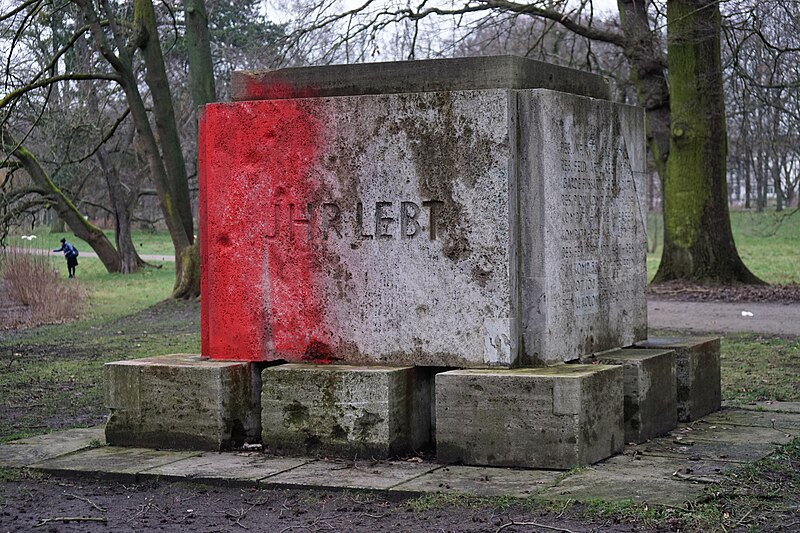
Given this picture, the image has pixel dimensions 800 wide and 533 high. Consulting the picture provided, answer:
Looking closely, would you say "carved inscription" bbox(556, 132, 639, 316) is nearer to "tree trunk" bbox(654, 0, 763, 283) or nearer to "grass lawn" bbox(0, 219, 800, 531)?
"grass lawn" bbox(0, 219, 800, 531)

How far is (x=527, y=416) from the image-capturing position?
A: 597cm

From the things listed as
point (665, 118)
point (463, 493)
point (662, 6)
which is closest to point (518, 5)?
point (662, 6)

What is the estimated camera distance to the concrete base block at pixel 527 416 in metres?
5.90

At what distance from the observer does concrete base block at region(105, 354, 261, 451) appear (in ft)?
21.8

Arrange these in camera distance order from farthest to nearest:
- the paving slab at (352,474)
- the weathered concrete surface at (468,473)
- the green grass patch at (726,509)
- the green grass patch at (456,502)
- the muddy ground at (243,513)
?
the paving slab at (352,474), the weathered concrete surface at (468,473), the green grass patch at (456,502), the muddy ground at (243,513), the green grass patch at (726,509)

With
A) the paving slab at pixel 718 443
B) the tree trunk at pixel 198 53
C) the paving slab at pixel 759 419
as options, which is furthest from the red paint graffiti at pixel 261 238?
the tree trunk at pixel 198 53

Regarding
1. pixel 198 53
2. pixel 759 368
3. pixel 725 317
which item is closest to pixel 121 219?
pixel 198 53

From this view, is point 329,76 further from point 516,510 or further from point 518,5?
point 518,5

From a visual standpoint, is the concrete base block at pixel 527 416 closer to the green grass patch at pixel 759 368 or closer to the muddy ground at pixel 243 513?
the muddy ground at pixel 243 513

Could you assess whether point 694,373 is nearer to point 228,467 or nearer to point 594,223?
point 594,223

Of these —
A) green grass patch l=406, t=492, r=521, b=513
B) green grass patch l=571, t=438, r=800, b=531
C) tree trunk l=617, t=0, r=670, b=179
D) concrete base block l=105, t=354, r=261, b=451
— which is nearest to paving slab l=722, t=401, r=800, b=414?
green grass patch l=571, t=438, r=800, b=531

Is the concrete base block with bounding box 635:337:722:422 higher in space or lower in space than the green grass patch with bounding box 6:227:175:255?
lower

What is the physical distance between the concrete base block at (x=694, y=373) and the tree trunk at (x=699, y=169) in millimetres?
12033

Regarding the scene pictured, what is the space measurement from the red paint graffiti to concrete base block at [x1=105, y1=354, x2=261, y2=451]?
10.0 inches
